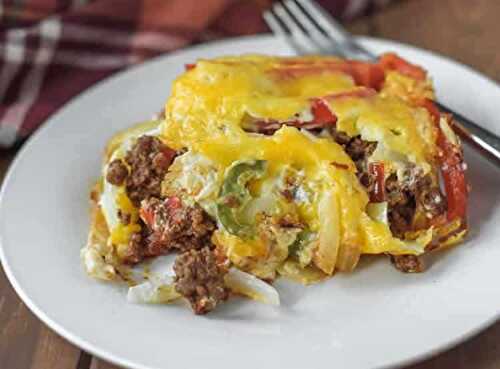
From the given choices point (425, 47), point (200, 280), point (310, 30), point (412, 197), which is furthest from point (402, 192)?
point (425, 47)

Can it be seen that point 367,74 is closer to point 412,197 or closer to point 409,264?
point 412,197

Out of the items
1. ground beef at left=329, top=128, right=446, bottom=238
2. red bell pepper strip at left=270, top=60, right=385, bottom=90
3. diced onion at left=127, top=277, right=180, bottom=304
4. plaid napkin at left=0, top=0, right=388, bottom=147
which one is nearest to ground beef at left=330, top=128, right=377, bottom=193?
ground beef at left=329, top=128, right=446, bottom=238

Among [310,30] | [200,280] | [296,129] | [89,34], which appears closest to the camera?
[200,280]

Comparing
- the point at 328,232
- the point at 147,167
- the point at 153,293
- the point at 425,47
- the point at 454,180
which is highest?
the point at 454,180

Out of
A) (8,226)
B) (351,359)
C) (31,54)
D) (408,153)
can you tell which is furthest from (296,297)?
(31,54)

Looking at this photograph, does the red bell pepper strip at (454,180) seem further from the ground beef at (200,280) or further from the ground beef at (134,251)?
the ground beef at (134,251)
